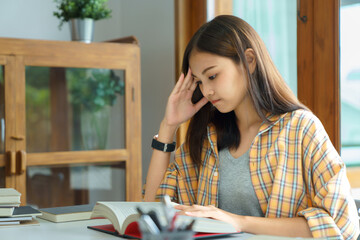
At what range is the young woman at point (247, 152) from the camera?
126 centimetres

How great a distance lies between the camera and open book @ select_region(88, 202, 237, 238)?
1.08 metres

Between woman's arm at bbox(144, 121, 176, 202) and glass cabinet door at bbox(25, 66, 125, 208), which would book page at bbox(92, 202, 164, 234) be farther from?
glass cabinet door at bbox(25, 66, 125, 208)

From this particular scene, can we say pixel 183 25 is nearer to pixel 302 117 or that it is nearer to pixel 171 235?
pixel 302 117

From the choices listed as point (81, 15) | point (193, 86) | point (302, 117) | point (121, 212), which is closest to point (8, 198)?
point (121, 212)

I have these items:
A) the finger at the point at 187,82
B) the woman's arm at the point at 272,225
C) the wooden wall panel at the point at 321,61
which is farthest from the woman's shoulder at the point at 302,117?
the wooden wall panel at the point at 321,61

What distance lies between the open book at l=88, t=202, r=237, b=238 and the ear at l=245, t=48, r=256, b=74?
52cm

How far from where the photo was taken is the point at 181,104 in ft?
5.77

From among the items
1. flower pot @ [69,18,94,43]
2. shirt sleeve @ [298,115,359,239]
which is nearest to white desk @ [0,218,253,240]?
shirt sleeve @ [298,115,359,239]

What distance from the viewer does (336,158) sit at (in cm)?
133

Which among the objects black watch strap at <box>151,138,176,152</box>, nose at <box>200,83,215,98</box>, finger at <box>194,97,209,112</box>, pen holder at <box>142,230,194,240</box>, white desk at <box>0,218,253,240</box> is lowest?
white desk at <box>0,218,253,240</box>

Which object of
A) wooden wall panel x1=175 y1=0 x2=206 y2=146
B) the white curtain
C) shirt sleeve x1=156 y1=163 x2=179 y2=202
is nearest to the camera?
shirt sleeve x1=156 y1=163 x2=179 y2=202

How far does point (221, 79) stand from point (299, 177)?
14.0 inches

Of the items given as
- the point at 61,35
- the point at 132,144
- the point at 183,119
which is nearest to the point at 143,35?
the point at 61,35

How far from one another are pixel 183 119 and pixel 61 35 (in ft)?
5.60
